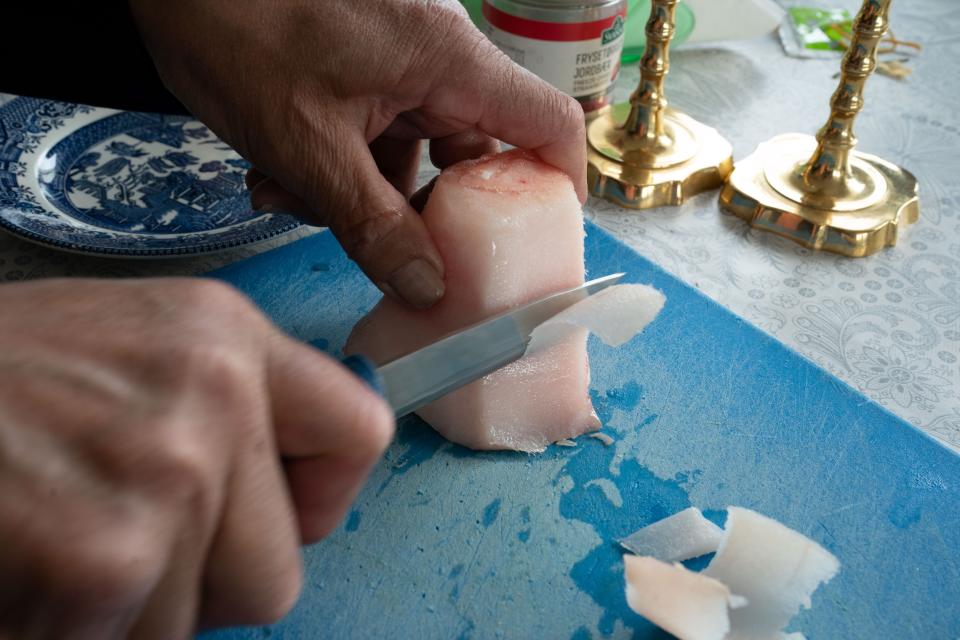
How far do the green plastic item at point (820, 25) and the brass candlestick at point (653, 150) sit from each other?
0.55 m

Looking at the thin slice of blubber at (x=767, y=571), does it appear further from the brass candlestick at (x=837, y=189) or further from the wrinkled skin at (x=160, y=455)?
the brass candlestick at (x=837, y=189)

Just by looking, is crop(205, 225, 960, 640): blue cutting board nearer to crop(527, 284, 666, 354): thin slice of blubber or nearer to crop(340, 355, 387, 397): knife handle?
crop(527, 284, 666, 354): thin slice of blubber

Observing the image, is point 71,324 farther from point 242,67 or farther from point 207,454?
point 242,67

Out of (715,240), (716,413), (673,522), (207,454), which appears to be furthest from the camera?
(715,240)

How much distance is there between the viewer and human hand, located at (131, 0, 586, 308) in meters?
0.86

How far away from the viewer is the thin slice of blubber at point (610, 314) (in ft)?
2.85

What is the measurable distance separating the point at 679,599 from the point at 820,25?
1605mm

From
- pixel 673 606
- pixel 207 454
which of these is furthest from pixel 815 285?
pixel 207 454

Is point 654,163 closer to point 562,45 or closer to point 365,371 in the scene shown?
point 562,45

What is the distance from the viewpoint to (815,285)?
1.19 metres

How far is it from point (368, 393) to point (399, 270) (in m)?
0.34

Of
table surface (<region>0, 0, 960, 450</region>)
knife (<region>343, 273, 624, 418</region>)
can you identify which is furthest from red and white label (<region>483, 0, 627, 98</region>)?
knife (<region>343, 273, 624, 418</region>)

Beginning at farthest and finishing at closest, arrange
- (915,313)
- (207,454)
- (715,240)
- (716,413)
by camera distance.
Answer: (715,240)
(915,313)
(716,413)
(207,454)

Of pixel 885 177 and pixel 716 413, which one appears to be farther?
pixel 885 177
